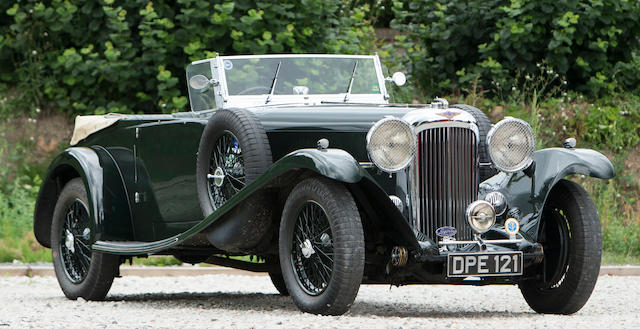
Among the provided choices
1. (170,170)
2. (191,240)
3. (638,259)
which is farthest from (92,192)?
(638,259)

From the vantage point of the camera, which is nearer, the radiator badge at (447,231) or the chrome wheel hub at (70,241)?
the radiator badge at (447,231)

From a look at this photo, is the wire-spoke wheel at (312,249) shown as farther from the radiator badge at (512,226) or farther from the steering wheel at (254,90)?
the steering wheel at (254,90)

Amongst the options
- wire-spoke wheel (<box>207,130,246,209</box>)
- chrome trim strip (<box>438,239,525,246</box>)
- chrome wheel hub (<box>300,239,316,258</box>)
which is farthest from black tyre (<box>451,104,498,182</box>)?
wire-spoke wheel (<box>207,130,246,209</box>)

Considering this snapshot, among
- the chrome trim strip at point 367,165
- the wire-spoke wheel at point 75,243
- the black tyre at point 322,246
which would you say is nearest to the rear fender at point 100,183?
the wire-spoke wheel at point 75,243

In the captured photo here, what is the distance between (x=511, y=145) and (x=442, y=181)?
51 centimetres

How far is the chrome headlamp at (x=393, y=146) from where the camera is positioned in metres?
5.71

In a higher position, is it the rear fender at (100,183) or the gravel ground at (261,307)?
the rear fender at (100,183)

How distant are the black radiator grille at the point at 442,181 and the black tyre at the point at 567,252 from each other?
63 cm

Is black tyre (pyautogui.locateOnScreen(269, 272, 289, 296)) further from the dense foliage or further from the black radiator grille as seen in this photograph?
the dense foliage

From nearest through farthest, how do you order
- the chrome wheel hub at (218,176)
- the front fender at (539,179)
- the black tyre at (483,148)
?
the front fender at (539,179) → the black tyre at (483,148) → the chrome wheel hub at (218,176)

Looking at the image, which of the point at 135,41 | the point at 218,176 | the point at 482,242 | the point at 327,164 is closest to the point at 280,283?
the point at 218,176

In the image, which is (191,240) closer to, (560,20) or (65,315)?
(65,315)

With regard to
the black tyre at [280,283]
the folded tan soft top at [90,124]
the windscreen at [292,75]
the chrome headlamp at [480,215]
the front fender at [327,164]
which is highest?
the windscreen at [292,75]

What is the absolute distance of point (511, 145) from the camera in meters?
6.06
